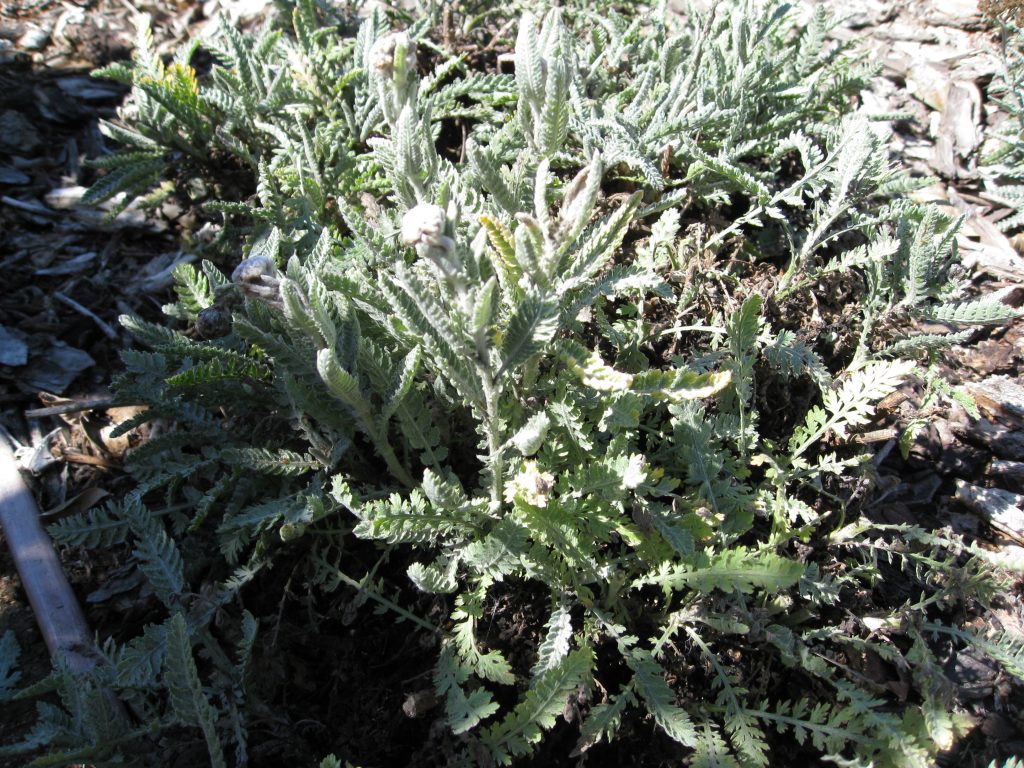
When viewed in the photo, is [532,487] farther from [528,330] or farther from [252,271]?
[252,271]

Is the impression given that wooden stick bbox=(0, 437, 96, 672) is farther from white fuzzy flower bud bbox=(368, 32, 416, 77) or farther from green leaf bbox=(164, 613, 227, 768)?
white fuzzy flower bud bbox=(368, 32, 416, 77)

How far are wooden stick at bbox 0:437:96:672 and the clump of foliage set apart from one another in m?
0.15

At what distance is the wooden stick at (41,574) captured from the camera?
78.6 inches

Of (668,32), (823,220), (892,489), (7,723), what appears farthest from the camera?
(668,32)

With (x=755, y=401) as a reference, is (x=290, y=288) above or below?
above

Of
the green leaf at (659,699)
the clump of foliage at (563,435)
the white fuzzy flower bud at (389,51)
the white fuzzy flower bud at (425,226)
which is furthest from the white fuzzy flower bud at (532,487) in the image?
the white fuzzy flower bud at (389,51)

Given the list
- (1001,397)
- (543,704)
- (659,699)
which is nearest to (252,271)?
(543,704)

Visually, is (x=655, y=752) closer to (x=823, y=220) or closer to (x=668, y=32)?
(x=823, y=220)

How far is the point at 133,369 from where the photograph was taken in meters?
2.19

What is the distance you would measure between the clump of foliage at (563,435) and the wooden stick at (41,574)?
5.8 inches

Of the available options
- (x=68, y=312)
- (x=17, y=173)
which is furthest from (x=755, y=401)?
(x=17, y=173)

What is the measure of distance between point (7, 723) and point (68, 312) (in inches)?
61.2

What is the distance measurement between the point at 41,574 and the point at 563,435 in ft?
5.20

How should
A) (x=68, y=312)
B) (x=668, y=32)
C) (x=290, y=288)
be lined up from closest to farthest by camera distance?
(x=290, y=288) → (x=68, y=312) → (x=668, y=32)
